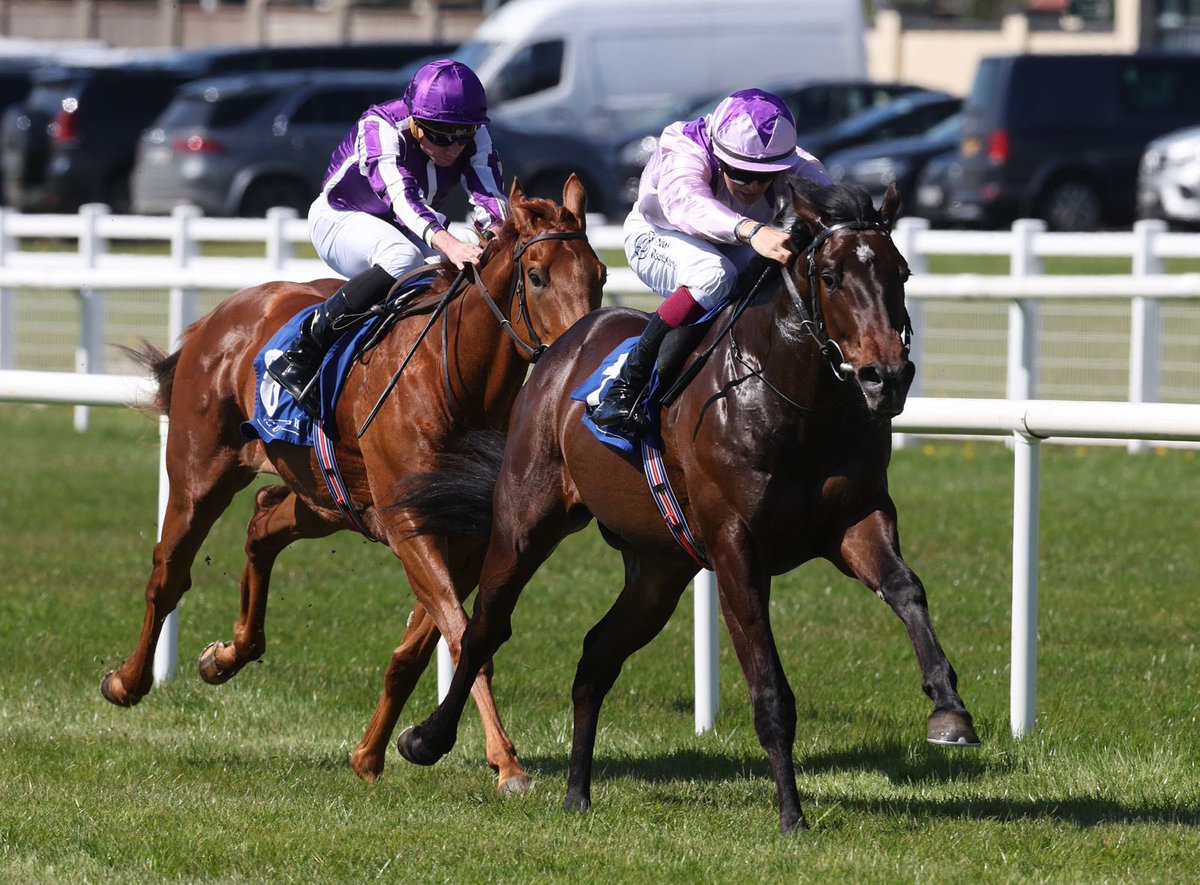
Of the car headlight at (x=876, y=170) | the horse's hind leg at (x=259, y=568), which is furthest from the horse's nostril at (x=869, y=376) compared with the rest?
the car headlight at (x=876, y=170)

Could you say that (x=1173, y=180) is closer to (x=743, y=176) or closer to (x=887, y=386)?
(x=743, y=176)

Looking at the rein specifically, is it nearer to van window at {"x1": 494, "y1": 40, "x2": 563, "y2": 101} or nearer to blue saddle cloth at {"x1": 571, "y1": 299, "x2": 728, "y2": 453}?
blue saddle cloth at {"x1": 571, "y1": 299, "x2": 728, "y2": 453}

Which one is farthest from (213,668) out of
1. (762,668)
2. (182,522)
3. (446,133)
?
(762,668)

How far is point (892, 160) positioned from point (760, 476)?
20.1 metres

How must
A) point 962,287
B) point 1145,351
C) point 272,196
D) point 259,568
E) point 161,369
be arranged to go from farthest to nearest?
point 272,196 → point 1145,351 → point 962,287 → point 161,369 → point 259,568

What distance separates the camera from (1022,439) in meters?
6.59

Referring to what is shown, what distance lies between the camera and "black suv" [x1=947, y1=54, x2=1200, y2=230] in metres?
23.5

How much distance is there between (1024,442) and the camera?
6598 millimetres

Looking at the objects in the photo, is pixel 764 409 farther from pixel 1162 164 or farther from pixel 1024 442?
pixel 1162 164

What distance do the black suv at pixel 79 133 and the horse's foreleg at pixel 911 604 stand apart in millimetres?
23707

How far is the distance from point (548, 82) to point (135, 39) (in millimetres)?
26516

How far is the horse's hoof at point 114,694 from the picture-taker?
737cm

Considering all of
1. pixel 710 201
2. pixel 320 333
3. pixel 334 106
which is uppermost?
pixel 710 201

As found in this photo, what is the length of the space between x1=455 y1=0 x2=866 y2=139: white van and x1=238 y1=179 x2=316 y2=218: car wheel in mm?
2646
